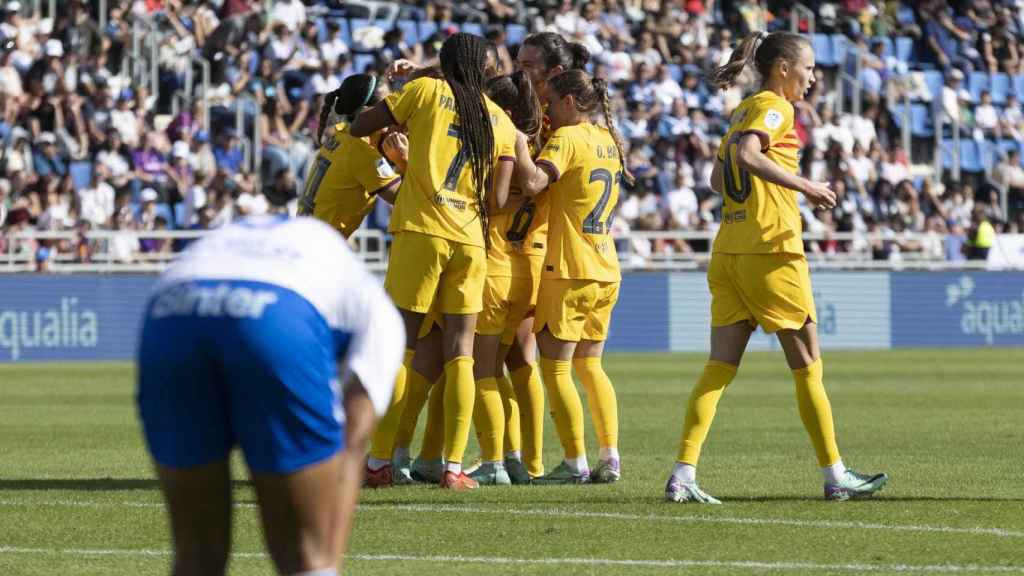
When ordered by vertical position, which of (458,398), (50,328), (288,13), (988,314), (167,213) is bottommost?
(988,314)

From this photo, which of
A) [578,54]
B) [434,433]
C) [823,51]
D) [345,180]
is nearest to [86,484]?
[434,433]

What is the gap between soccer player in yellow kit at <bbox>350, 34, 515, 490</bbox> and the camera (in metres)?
9.11

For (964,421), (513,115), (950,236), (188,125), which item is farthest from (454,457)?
(950,236)

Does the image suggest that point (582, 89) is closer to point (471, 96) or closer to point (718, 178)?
point (471, 96)

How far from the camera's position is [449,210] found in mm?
9164

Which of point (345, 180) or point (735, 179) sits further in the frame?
point (345, 180)

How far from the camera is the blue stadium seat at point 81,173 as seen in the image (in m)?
26.3

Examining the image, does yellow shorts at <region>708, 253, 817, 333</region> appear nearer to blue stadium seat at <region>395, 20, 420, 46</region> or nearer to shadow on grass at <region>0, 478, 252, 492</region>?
shadow on grass at <region>0, 478, 252, 492</region>

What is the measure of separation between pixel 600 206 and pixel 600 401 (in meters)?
1.09

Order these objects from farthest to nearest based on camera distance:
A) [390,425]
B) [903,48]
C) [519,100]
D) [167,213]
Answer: [903,48] → [167,213] → [519,100] → [390,425]

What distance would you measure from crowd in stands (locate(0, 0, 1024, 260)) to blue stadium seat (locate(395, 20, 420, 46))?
4 cm

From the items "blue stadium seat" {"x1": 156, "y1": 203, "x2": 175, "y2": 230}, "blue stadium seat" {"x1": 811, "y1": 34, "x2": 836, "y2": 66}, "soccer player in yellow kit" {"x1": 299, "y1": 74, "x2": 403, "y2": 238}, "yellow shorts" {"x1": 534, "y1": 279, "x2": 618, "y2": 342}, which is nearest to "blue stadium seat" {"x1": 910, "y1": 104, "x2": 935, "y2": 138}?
"blue stadium seat" {"x1": 811, "y1": 34, "x2": 836, "y2": 66}

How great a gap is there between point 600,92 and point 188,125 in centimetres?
1838

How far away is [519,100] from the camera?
10078 mm
